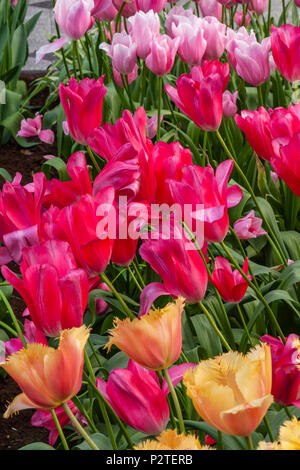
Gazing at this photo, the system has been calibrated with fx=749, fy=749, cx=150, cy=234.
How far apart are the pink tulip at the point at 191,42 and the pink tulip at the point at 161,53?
4 centimetres

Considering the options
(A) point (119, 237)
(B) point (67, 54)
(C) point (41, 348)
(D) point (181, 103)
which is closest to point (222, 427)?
(C) point (41, 348)

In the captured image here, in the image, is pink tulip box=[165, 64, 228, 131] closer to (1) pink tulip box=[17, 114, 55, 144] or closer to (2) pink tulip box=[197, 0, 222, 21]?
(2) pink tulip box=[197, 0, 222, 21]

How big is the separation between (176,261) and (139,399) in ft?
0.60

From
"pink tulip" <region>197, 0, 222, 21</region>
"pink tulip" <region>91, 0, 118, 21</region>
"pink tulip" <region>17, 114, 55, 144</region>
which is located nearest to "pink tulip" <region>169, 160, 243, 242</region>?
"pink tulip" <region>91, 0, 118, 21</region>

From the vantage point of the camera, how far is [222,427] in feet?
1.89

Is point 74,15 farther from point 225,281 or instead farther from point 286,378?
point 286,378

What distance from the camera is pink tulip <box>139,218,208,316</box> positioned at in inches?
33.9

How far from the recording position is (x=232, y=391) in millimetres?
558

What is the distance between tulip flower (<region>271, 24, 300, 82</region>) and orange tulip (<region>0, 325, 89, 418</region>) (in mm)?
967

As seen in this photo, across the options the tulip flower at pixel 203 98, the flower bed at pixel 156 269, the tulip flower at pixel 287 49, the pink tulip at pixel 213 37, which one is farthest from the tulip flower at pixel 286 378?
the pink tulip at pixel 213 37

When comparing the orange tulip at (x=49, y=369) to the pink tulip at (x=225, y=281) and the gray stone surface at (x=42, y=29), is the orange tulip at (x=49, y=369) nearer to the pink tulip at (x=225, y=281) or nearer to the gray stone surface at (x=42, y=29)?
the pink tulip at (x=225, y=281)

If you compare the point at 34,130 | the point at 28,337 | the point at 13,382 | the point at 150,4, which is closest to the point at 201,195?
the point at 28,337

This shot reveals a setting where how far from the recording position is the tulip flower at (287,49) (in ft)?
4.80

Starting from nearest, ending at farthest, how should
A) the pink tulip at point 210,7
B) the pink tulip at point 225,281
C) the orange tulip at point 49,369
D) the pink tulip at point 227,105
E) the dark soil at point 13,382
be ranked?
the orange tulip at point 49,369, the pink tulip at point 225,281, the dark soil at point 13,382, the pink tulip at point 227,105, the pink tulip at point 210,7
